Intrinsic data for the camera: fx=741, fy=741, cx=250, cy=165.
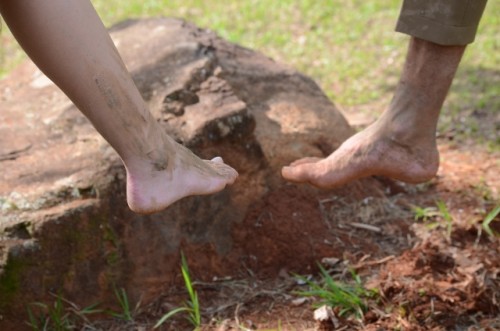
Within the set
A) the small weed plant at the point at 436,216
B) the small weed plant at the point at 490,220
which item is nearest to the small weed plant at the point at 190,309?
the small weed plant at the point at 436,216

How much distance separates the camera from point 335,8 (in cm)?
630

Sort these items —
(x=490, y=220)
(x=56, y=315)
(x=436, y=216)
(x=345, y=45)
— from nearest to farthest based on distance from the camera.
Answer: (x=56, y=315)
(x=490, y=220)
(x=436, y=216)
(x=345, y=45)

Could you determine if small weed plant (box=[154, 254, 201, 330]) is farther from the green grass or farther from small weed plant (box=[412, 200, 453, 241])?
the green grass

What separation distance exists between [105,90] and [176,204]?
3.16ft

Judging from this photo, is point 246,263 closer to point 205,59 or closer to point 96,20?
point 205,59

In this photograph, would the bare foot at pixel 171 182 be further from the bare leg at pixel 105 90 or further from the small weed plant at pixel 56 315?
the small weed plant at pixel 56 315

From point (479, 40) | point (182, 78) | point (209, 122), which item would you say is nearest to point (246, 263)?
point (209, 122)

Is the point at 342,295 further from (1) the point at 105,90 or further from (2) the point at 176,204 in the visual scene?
(1) the point at 105,90

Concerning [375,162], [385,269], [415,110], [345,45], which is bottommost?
[345,45]

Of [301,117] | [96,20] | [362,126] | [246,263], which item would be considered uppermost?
[96,20]

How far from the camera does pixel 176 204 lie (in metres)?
2.99

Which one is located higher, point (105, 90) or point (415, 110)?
point (105, 90)

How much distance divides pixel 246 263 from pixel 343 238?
44 cm

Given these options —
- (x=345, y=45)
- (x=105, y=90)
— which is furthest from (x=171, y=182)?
(x=345, y=45)
